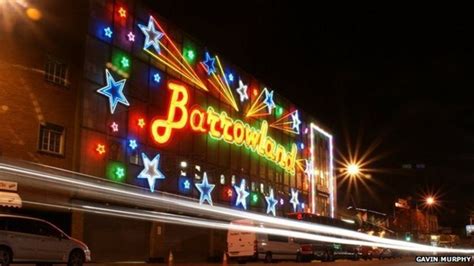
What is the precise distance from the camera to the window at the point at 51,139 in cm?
2861

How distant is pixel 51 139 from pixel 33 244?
396 inches

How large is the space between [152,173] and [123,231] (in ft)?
14.6

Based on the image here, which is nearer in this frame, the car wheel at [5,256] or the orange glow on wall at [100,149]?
the car wheel at [5,256]

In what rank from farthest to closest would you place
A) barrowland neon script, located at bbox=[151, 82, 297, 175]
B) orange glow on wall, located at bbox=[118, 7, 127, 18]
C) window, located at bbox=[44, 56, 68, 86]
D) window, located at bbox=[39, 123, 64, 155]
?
barrowland neon script, located at bbox=[151, 82, 297, 175], orange glow on wall, located at bbox=[118, 7, 127, 18], window, located at bbox=[44, 56, 68, 86], window, located at bbox=[39, 123, 64, 155]

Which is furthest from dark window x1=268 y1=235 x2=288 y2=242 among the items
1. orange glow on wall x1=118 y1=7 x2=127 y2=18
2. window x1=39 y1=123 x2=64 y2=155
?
Result: orange glow on wall x1=118 y1=7 x2=127 y2=18

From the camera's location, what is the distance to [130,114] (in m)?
34.5

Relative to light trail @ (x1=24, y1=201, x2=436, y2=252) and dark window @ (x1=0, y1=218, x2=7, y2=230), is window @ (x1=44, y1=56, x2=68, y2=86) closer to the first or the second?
light trail @ (x1=24, y1=201, x2=436, y2=252)

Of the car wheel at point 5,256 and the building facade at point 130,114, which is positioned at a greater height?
the building facade at point 130,114

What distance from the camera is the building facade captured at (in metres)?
28.3

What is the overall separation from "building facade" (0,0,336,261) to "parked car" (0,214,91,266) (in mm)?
6546

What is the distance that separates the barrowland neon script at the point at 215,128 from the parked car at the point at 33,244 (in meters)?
15.3

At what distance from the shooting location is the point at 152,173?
35.8 metres

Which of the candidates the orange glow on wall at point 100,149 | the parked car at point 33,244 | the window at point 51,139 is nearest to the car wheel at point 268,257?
the orange glow on wall at point 100,149

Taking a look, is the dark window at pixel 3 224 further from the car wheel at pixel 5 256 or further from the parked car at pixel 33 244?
the car wheel at pixel 5 256
